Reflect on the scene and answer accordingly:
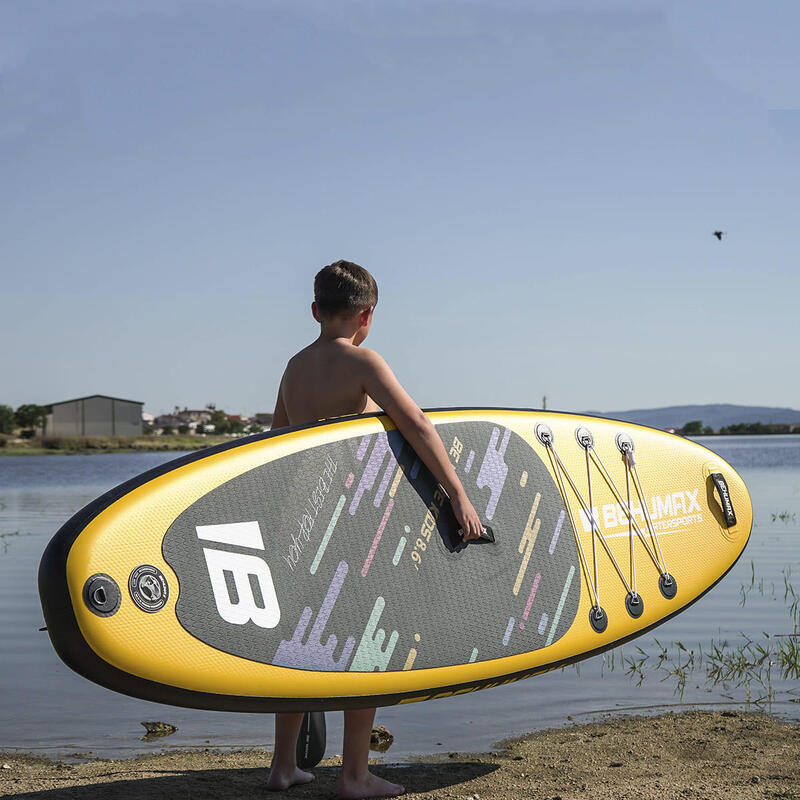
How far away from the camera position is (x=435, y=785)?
350 cm

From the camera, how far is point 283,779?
342 centimetres

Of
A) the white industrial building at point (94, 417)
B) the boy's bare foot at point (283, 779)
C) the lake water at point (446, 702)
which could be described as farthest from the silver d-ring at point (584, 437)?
the white industrial building at point (94, 417)

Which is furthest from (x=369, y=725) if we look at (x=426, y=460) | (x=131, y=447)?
(x=131, y=447)

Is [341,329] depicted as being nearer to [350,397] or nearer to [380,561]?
[350,397]

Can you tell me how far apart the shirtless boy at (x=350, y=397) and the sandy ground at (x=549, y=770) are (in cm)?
15

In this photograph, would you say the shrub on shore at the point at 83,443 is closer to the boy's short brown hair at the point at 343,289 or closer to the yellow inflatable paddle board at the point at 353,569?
the yellow inflatable paddle board at the point at 353,569

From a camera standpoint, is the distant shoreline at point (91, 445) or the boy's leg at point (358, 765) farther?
the distant shoreline at point (91, 445)

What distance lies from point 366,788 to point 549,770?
822mm

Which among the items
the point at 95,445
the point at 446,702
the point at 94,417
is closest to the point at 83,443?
the point at 95,445

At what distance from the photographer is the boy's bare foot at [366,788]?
10.6 ft

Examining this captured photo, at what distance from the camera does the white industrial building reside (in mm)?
79688

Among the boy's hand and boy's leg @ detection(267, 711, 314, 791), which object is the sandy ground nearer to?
boy's leg @ detection(267, 711, 314, 791)

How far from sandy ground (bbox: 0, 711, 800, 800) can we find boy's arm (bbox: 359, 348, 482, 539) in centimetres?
97

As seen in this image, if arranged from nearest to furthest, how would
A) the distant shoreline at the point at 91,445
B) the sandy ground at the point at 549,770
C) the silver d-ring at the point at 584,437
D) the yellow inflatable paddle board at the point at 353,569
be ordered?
the yellow inflatable paddle board at the point at 353,569 < the sandy ground at the point at 549,770 < the silver d-ring at the point at 584,437 < the distant shoreline at the point at 91,445
